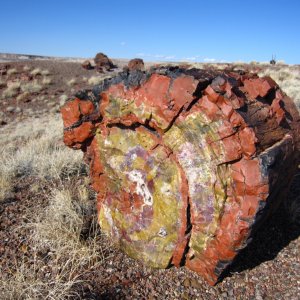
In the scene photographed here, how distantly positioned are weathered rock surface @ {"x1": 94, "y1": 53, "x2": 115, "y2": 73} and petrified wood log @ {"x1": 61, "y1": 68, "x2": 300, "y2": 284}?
18834 millimetres

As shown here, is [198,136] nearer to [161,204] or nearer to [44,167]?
[161,204]

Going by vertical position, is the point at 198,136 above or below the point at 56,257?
above

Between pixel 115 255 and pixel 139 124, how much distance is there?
1.21m

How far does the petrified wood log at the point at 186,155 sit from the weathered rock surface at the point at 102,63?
18.8m

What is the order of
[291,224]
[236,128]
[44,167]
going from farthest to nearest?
[44,167], [291,224], [236,128]

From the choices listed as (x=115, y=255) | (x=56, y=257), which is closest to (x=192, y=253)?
(x=115, y=255)

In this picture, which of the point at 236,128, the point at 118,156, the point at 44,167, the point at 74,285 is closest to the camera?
the point at 236,128

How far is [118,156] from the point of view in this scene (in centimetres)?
299

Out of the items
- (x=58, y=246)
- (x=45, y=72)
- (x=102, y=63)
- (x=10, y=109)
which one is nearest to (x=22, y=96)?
(x=10, y=109)

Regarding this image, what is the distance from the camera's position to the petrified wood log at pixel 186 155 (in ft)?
7.86

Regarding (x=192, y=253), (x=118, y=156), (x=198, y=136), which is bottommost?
(x=192, y=253)

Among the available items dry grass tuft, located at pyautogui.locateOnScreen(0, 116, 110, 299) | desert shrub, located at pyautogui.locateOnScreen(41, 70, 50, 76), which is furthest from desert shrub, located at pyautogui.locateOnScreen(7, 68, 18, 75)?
dry grass tuft, located at pyautogui.locateOnScreen(0, 116, 110, 299)

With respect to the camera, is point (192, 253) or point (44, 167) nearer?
point (192, 253)

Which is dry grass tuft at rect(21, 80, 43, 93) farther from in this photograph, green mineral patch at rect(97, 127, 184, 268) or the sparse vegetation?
green mineral patch at rect(97, 127, 184, 268)
